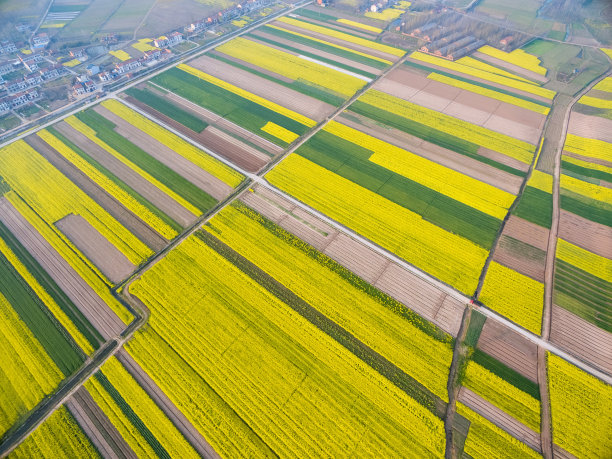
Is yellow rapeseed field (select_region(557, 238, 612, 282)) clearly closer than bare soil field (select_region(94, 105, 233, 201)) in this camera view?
Yes

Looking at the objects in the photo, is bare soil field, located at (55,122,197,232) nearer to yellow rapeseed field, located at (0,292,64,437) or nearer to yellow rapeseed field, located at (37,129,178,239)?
yellow rapeseed field, located at (37,129,178,239)

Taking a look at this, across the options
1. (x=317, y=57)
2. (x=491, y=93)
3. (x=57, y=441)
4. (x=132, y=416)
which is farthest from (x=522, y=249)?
(x=317, y=57)

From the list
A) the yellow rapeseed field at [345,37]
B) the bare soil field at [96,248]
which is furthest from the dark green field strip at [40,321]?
the yellow rapeseed field at [345,37]

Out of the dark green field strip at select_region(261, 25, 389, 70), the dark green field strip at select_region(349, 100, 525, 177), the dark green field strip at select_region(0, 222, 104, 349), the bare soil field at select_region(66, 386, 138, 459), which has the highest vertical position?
the dark green field strip at select_region(261, 25, 389, 70)

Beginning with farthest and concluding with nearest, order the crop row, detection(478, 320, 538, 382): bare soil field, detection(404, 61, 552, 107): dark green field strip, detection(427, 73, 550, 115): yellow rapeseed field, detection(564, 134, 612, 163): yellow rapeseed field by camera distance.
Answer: detection(404, 61, 552, 107): dark green field strip < detection(427, 73, 550, 115): yellow rapeseed field < detection(564, 134, 612, 163): yellow rapeseed field < the crop row < detection(478, 320, 538, 382): bare soil field

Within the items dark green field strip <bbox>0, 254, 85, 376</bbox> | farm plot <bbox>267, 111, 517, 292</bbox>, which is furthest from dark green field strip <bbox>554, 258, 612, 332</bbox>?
dark green field strip <bbox>0, 254, 85, 376</bbox>

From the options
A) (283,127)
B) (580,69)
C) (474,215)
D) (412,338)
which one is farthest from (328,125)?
(580,69)

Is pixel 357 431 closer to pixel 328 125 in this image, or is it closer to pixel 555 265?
pixel 555 265

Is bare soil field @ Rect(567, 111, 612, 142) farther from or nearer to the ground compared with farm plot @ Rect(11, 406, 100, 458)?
farther from the ground

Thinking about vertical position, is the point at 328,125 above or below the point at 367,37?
below
